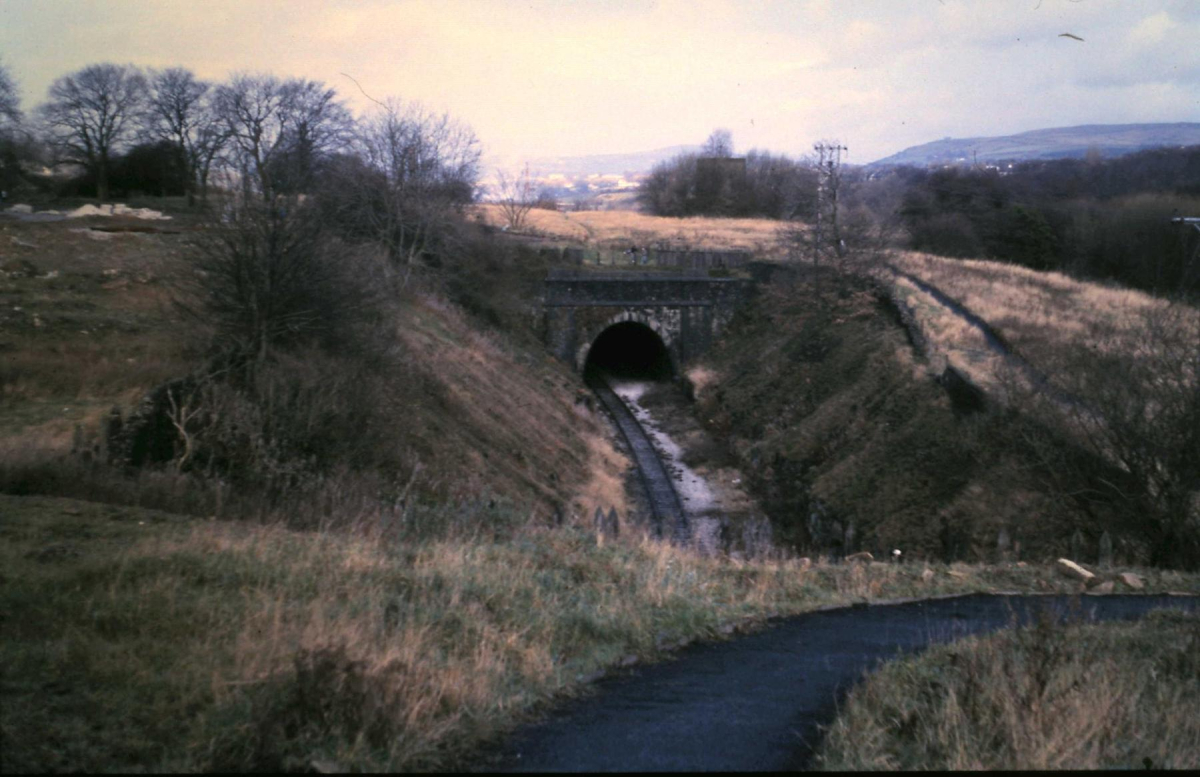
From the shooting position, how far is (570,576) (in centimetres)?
845

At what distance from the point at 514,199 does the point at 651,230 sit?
1215cm

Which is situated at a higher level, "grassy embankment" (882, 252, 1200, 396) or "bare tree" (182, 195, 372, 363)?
"bare tree" (182, 195, 372, 363)

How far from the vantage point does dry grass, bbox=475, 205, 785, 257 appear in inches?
2016

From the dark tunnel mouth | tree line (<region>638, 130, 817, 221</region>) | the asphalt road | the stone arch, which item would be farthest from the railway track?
tree line (<region>638, 130, 817, 221</region>)

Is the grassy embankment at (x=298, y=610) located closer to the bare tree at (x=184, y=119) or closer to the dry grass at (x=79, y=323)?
the dry grass at (x=79, y=323)

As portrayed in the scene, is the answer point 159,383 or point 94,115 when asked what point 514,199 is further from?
point 159,383

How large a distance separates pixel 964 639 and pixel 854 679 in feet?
Result: 4.86

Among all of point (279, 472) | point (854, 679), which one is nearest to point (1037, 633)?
point (854, 679)

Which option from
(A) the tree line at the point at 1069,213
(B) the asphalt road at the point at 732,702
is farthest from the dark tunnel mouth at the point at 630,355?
(B) the asphalt road at the point at 732,702

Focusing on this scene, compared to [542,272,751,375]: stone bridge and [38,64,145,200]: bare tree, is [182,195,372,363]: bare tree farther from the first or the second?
[542,272,751,375]: stone bridge

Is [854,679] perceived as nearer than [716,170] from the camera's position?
Yes

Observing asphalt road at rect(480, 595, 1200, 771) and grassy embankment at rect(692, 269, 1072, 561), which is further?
grassy embankment at rect(692, 269, 1072, 561)

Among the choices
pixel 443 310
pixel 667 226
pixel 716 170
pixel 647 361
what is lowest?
pixel 647 361

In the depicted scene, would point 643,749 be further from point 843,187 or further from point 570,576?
point 843,187
